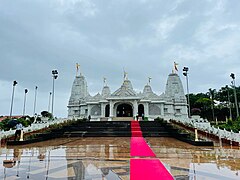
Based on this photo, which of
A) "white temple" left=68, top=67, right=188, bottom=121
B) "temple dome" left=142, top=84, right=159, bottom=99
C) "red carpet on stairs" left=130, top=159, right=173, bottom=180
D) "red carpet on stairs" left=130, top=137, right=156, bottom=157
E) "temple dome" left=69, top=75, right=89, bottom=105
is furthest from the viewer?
"temple dome" left=69, top=75, right=89, bottom=105

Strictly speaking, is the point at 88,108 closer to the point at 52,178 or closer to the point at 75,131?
the point at 75,131

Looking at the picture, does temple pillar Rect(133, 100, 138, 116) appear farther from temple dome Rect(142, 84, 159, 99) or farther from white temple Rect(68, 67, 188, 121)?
temple dome Rect(142, 84, 159, 99)

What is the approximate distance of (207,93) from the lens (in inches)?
2370

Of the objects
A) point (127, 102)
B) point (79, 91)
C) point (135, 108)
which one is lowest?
point (135, 108)

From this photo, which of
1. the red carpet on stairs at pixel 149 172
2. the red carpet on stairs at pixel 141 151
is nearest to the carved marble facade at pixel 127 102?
the red carpet on stairs at pixel 141 151

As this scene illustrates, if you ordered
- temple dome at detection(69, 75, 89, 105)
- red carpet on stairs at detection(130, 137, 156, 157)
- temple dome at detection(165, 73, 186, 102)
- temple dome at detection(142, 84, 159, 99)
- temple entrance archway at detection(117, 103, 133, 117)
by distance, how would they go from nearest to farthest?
red carpet on stairs at detection(130, 137, 156, 157), temple dome at detection(142, 84, 159, 99), temple entrance archway at detection(117, 103, 133, 117), temple dome at detection(165, 73, 186, 102), temple dome at detection(69, 75, 89, 105)

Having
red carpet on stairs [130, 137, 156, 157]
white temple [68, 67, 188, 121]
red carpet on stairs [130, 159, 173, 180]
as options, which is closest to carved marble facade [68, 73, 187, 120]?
white temple [68, 67, 188, 121]

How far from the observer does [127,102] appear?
112 ft

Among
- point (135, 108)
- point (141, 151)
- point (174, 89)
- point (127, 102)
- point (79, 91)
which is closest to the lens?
point (141, 151)

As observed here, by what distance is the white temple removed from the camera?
3356 cm

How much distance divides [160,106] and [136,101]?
624cm

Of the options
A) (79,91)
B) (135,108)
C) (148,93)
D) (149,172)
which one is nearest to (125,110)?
(148,93)

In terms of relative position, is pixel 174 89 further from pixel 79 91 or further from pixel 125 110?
pixel 79 91

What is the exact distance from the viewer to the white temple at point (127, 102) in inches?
1321
